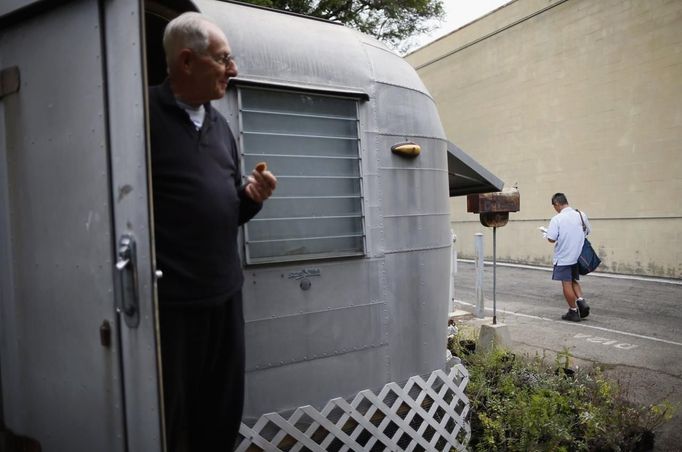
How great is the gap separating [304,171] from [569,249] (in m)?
6.12

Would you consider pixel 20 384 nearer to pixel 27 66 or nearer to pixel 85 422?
pixel 85 422

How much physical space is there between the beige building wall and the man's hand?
12.8 m

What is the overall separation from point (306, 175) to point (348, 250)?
55cm

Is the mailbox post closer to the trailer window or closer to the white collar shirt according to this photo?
the white collar shirt

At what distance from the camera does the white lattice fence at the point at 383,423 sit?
3033 mm

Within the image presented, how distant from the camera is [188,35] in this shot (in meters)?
2.07

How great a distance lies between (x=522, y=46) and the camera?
1588 cm

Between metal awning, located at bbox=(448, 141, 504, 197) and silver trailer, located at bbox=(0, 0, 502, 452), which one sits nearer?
silver trailer, located at bbox=(0, 0, 502, 452)

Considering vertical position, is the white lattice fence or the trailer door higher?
the trailer door

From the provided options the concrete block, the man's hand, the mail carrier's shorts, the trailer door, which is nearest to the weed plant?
the concrete block

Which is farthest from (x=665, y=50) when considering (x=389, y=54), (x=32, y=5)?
(x=32, y=5)

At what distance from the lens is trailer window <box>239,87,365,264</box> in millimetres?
3090

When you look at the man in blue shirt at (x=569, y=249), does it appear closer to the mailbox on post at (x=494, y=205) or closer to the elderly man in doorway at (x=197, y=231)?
the mailbox on post at (x=494, y=205)

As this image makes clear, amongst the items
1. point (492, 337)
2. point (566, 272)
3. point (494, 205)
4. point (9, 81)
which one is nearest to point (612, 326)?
point (566, 272)
